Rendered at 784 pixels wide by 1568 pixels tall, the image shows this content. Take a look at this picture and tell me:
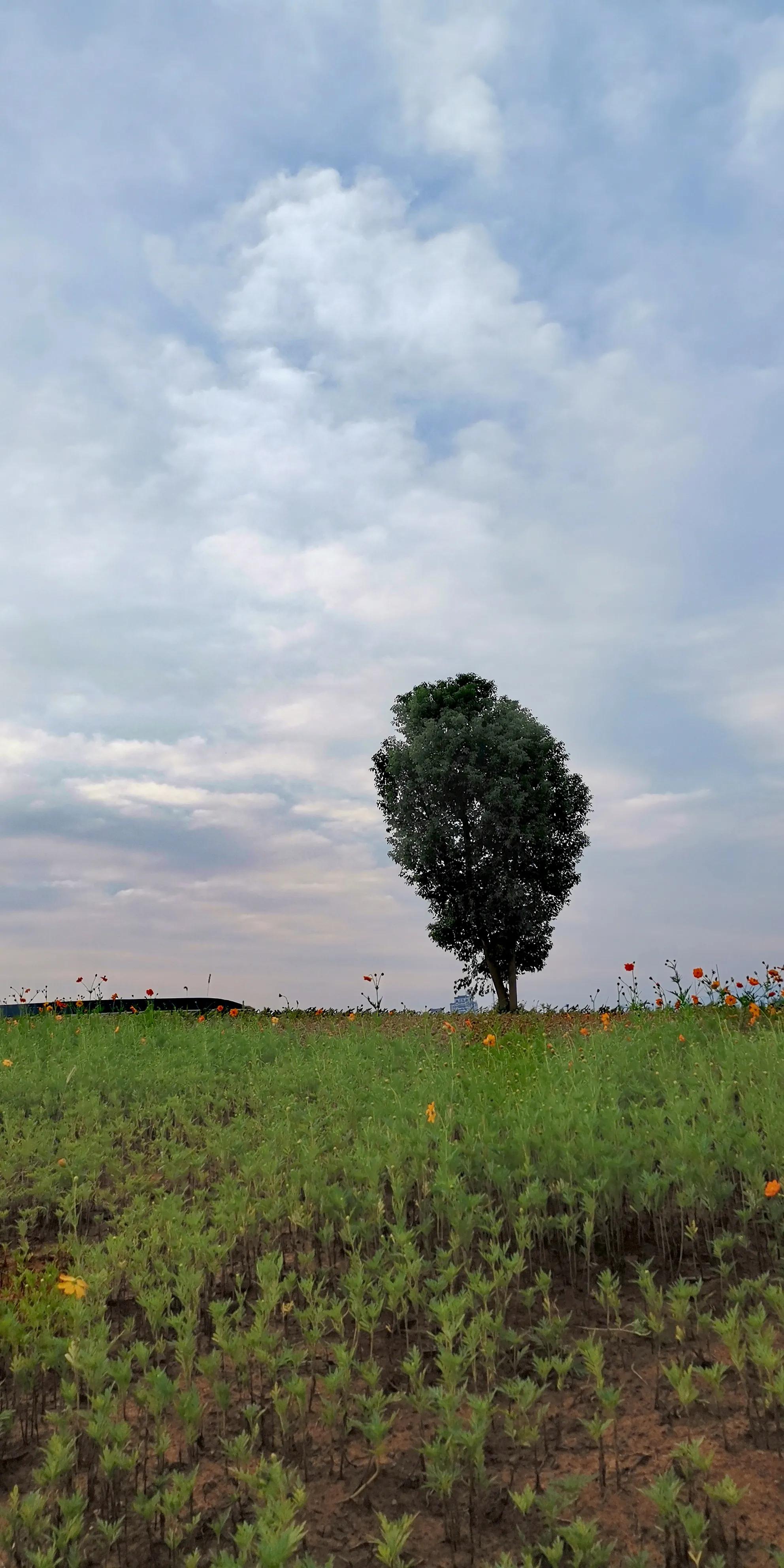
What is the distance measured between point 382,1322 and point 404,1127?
1.60 m

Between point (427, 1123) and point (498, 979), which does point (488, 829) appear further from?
point (427, 1123)

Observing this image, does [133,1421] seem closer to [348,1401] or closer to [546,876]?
[348,1401]

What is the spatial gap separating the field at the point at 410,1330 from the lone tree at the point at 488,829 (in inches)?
833

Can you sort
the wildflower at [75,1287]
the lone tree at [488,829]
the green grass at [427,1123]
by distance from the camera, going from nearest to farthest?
the wildflower at [75,1287], the green grass at [427,1123], the lone tree at [488,829]

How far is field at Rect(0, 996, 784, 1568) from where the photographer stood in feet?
11.8

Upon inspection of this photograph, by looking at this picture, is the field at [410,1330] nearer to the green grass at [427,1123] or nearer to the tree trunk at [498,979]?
the green grass at [427,1123]

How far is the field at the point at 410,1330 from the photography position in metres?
3.59

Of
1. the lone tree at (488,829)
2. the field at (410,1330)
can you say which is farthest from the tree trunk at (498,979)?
the field at (410,1330)

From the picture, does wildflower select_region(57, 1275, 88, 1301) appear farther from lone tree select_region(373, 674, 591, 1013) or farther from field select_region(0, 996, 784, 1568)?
lone tree select_region(373, 674, 591, 1013)

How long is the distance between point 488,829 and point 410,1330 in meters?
24.2

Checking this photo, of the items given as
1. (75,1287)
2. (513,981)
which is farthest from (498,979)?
(75,1287)

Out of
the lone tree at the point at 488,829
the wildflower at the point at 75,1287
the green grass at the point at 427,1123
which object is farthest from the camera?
the lone tree at the point at 488,829

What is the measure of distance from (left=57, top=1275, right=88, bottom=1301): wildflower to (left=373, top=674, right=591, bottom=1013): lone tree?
23.7 meters

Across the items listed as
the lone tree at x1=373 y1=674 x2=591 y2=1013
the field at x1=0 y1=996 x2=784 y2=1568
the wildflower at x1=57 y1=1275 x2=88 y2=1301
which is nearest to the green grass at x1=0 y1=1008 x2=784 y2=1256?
the field at x1=0 y1=996 x2=784 y2=1568
